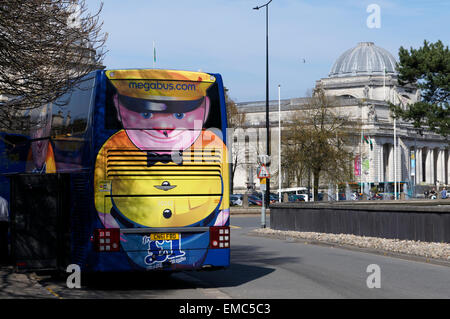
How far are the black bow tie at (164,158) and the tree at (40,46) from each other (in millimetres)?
2383

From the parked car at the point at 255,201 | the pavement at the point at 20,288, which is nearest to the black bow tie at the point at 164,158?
the pavement at the point at 20,288

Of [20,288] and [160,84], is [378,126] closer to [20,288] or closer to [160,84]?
[160,84]

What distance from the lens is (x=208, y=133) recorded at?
48.8 feet

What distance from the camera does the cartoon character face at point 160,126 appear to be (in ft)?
47.5

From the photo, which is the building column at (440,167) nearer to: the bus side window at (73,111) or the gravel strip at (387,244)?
the gravel strip at (387,244)

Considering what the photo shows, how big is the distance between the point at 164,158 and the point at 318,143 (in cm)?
5418

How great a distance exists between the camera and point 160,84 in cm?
1480

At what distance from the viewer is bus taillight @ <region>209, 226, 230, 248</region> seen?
14938 mm

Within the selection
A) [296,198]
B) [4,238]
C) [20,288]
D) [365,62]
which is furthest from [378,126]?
[20,288]

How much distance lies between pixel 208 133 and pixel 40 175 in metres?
3.28

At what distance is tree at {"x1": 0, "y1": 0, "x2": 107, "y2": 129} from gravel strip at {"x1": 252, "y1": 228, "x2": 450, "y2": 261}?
9.79 metres

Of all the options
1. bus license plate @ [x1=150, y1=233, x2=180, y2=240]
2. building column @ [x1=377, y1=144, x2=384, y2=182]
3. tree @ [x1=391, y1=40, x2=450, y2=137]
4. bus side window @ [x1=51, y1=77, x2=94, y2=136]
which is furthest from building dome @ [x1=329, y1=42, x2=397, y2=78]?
bus license plate @ [x1=150, y1=233, x2=180, y2=240]
